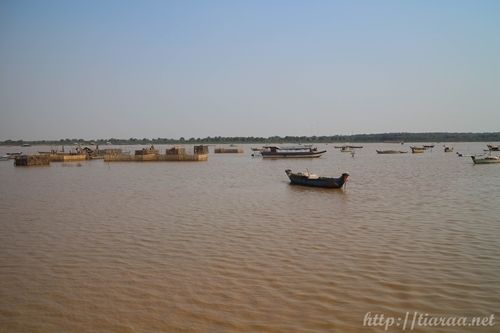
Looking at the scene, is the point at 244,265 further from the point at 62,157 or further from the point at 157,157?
the point at 62,157

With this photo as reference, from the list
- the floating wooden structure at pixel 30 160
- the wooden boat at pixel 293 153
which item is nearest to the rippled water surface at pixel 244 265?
the floating wooden structure at pixel 30 160

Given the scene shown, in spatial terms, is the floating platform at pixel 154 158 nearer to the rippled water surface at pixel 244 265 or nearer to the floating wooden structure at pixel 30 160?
the floating wooden structure at pixel 30 160

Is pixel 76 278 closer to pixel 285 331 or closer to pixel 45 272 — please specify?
pixel 45 272

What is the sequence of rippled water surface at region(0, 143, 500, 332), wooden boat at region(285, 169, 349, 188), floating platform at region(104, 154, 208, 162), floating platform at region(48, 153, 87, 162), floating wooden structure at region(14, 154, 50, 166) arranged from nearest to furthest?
rippled water surface at region(0, 143, 500, 332), wooden boat at region(285, 169, 349, 188), floating wooden structure at region(14, 154, 50, 166), floating platform at region(104, 154, 208, 162), floating platform at region(48, 153, 87, 162)

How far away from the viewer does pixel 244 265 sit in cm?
845

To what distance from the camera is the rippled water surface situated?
6.13m

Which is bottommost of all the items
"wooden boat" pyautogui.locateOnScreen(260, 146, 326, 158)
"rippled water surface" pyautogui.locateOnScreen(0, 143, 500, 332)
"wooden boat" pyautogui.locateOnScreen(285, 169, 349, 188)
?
"rippled water surface" pyautogui.locateOnScreen(0, 143, 500, 332)

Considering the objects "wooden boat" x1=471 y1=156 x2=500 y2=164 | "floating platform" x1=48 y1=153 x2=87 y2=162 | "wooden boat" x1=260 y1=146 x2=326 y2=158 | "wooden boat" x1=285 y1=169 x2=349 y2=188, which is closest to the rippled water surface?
"wooden boat" x1=285 y1=169 x2=349 y2=188

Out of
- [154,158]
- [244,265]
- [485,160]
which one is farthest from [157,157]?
[244,265]

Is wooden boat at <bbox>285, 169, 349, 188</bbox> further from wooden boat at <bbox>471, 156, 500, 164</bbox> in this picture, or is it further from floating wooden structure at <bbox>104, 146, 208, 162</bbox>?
floating wooden structure at <bbox>104, 146, 208, 162</bbox>

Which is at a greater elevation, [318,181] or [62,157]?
[62,157]

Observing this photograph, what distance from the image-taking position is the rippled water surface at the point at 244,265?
241 inches

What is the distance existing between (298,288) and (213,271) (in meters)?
1.84

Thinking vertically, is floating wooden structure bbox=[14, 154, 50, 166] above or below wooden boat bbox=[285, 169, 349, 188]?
above
